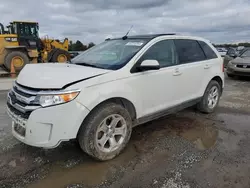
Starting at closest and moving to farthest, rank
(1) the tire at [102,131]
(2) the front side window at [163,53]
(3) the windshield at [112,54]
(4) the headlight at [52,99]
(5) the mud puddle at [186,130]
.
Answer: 1. (4) the headlight at [52,99]
2. (1) the tire at [102,131]
3. (3) the windshield at [112,54]
4. (2) the front side window at [163,53]
5. (5) the mud puddle at [186,130]

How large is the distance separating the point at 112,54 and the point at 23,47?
10.9 metres

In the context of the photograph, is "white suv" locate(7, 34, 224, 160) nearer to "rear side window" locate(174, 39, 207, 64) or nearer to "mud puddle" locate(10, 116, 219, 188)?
"rear side window" locate(174, 39, 207, 64)

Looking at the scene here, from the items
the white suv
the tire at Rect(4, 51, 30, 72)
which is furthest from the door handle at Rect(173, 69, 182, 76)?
the tire at Rect(4, 51, 30, 72)

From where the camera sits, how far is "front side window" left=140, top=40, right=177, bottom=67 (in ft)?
11.9

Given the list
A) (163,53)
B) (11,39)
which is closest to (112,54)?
(163,53)

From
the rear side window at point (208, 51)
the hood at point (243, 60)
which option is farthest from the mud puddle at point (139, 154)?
the hood at point (243, 60)

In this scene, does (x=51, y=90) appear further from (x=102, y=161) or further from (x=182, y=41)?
(x=182, y=41)

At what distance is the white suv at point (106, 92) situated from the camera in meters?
2.64

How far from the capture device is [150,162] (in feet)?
10.3

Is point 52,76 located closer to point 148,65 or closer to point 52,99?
point 52,99

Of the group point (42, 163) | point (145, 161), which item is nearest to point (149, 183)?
point (145, 161)

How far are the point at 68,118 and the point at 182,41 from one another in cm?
273

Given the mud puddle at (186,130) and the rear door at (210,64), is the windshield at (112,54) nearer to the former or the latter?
the mud puddle at (186,130)

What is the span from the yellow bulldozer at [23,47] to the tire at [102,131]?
34.7 feet
